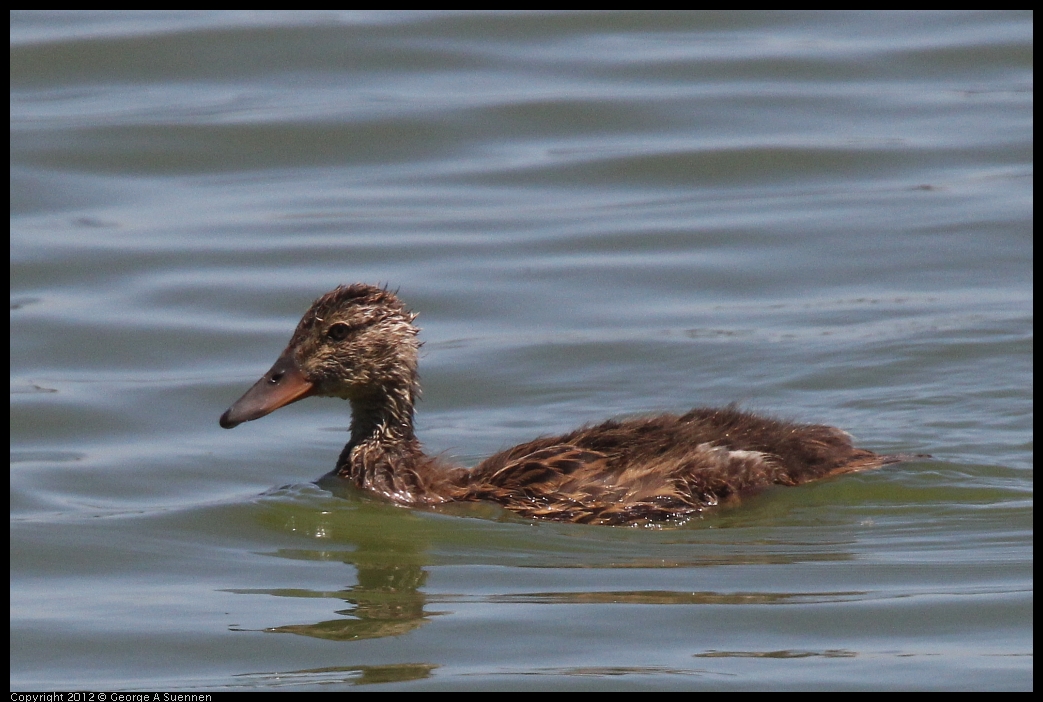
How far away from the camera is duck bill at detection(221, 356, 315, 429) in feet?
31.0

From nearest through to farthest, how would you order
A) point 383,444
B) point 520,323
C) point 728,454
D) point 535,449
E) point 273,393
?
point 728,454 → point 535,449 → point 273,393 → point 383,444 → point 520,323

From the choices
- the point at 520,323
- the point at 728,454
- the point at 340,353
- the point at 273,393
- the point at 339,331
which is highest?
→ the point at 520,323

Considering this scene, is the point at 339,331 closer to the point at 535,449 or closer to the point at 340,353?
the point at 340,353

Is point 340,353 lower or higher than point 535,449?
higher

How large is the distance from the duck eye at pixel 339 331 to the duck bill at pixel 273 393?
25 centimetres

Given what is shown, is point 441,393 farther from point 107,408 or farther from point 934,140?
point 934,140

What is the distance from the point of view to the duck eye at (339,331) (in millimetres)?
9500

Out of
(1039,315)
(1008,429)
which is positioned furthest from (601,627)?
(1039,315)

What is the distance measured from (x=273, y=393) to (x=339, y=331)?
0.47 metres

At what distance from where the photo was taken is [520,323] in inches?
523

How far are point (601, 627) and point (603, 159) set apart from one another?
1004cm

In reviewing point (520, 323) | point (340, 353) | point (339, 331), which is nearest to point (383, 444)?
point (340, 353)

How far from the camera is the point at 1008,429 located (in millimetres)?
11117
